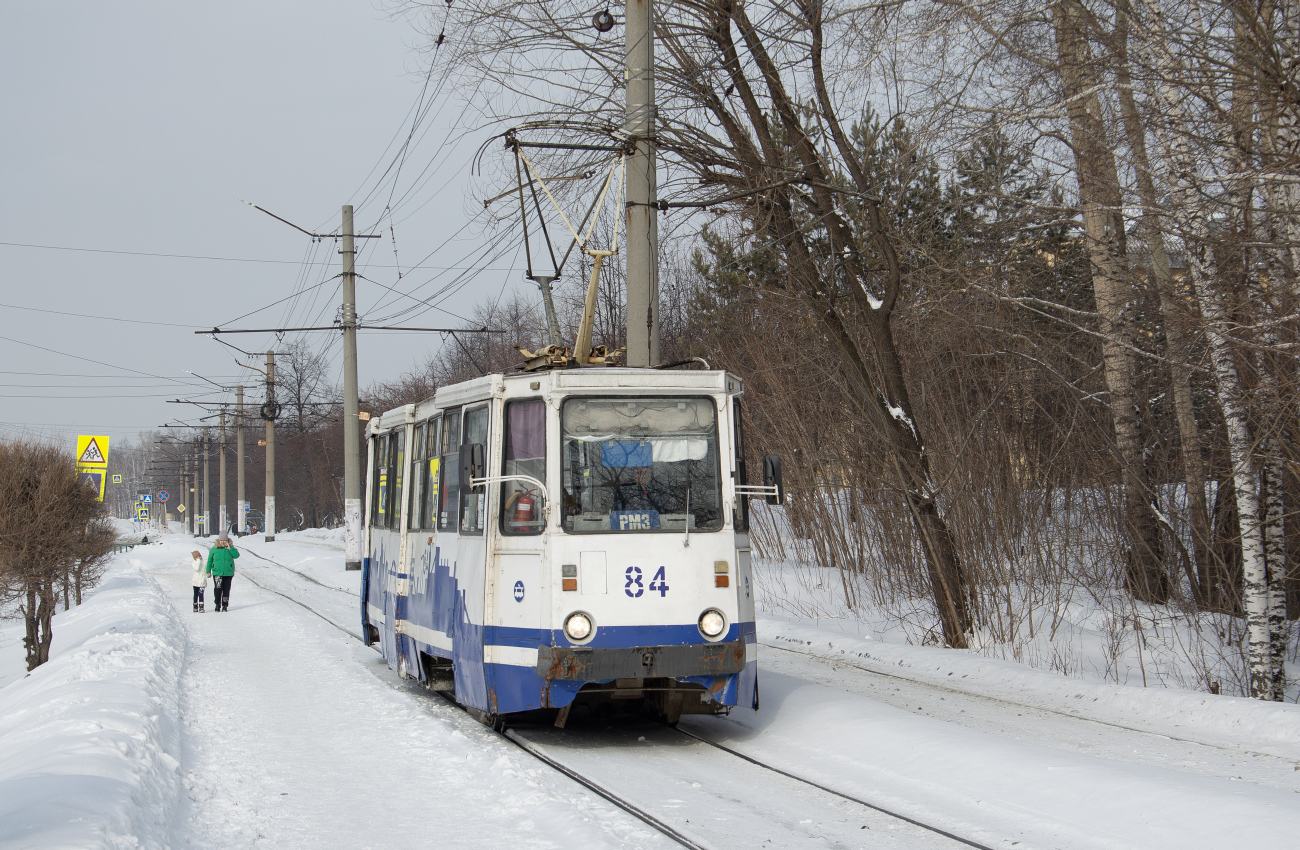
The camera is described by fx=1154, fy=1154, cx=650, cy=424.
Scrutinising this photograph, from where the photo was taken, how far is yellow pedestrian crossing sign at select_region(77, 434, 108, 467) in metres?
22.9

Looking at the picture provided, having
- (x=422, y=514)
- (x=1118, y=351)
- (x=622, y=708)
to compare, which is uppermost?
(x=1118, y=351)

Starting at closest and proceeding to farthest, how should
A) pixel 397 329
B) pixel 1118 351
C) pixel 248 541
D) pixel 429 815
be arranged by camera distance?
pixel 429 815 → pixel 1118 351 → pixel 397 329 → pixel 248 541

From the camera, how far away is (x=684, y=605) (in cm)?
856

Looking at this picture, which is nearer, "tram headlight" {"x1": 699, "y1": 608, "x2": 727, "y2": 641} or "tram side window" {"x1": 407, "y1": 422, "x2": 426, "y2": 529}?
"tram headlight" {"x1": 699, "y1": 608, "x2": 727, "y2": 641}

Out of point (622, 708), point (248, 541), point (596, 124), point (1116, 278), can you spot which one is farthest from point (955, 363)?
point (248, 541)

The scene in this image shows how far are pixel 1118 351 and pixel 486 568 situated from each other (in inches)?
329

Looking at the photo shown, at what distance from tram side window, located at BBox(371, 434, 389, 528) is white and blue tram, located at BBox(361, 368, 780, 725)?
4036 mm

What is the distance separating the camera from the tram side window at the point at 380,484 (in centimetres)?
1320

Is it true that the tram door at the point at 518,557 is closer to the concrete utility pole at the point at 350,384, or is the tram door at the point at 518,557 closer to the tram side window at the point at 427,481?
the tram side window at the point at 427,481

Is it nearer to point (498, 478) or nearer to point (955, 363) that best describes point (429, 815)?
point (498, 478)

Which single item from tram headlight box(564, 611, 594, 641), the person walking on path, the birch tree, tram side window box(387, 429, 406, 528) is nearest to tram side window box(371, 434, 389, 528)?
tram side window box(387, 429, 406, 528)

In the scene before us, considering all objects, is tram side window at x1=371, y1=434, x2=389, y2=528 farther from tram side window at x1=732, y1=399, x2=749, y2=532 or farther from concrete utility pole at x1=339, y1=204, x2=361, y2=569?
concrete utility pole at x1=339, y1=204, x2=361, y2=569

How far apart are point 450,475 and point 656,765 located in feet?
10.8

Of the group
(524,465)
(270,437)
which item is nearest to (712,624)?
(524,465)
